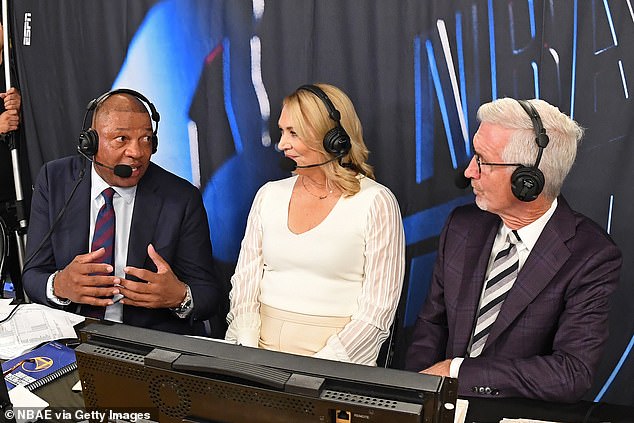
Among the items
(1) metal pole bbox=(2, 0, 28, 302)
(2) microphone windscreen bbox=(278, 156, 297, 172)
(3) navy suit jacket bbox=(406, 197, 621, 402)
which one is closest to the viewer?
(3) navy suit jacket bbox=(406, 197, 621, 402)

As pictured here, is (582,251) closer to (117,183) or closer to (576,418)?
(576,418)

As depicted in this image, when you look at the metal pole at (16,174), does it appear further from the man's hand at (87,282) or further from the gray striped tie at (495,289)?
the gray striped tie at (495,289)

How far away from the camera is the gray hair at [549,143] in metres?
1.86

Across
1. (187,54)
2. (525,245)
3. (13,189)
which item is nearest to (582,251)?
(525,245)

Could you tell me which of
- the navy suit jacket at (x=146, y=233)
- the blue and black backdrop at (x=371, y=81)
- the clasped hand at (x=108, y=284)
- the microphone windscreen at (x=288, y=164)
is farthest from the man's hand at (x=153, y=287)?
the blue and black backdrop at (x=371, y=81)

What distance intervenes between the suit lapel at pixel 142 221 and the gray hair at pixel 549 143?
118 cm

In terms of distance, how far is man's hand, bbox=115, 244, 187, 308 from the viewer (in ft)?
6.89

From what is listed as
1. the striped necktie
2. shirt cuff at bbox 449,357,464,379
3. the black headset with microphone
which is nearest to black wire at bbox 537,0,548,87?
the black headset with microphone

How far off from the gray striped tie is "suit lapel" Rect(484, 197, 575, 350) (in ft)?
0.17

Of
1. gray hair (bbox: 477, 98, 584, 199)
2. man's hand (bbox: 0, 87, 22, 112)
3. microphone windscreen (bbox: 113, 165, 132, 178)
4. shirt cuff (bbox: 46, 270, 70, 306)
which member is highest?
man's hand (bbox: 0, 87, 22, 112)

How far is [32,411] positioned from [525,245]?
1.30 metres

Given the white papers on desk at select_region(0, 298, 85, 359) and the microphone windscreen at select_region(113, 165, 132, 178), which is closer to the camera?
the white papers on desk at select_region(0, 298, 85, 359)

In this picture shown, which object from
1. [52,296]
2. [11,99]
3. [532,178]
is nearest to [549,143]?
[532,178]

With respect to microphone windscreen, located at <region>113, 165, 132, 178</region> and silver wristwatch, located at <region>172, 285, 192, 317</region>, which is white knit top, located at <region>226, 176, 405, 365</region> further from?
microphone windscreen, located at <region>113, 165, 132, 178</region>
